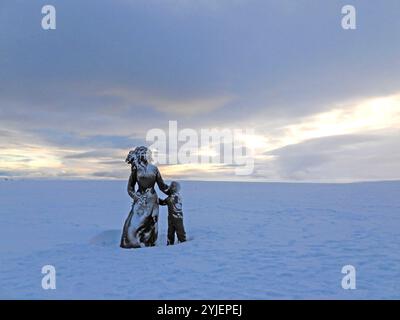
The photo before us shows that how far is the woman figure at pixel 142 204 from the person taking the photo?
9289 mm

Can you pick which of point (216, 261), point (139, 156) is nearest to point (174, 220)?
point (139, 156)

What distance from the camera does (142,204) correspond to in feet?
31.1

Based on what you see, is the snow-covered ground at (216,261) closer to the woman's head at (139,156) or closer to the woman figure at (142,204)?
the woman figure at (142,204)

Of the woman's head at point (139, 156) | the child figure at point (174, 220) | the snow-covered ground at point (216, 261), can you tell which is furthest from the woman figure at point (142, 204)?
the snow-covered ground at point (216, 261)

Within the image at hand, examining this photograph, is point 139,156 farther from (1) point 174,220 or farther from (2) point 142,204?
(1) point 174,220

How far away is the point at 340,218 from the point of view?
13148 mm

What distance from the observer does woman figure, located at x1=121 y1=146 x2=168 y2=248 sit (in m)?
9.29

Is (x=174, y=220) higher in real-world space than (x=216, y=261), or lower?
higher

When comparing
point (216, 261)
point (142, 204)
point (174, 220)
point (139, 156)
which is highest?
point (139, 156)

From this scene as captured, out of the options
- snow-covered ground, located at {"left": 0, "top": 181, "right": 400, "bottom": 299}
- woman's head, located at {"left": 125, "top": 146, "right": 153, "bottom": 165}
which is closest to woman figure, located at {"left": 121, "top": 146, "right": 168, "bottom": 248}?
woman's head, located at {"left": 125, "top": 146, "right": 153, "bottom": 165}

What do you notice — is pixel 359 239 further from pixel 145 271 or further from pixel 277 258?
pixel 145 271

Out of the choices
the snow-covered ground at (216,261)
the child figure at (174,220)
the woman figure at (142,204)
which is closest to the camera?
the snow-covered ground at (216,261)

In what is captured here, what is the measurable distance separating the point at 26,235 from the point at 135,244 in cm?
376
